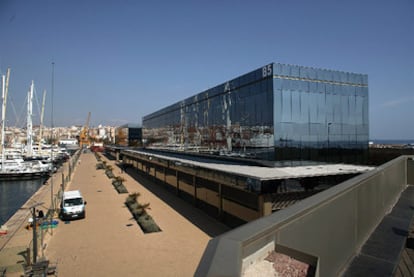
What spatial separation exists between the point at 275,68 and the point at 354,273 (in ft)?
51.7

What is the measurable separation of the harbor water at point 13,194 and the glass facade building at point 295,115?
79.1ft

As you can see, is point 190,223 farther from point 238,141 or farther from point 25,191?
point 25,191

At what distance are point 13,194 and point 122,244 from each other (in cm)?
3618

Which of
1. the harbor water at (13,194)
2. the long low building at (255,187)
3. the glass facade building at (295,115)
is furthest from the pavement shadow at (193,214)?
the harbor water at (13,194)

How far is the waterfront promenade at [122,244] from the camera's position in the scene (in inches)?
483

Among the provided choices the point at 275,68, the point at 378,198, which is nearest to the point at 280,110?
the point at 275,68

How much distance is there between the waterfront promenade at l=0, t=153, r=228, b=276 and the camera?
12.3m

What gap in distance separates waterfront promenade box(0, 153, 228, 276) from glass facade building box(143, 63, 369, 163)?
6.38 metres

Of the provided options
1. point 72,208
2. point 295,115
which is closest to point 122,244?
point 72,208

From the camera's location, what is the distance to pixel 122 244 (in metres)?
15.0

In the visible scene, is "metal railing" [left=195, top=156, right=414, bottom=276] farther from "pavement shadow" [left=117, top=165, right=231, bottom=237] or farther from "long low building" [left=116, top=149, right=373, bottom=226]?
"pavement shadow" [left=117, top=165, right=231, bottom=237]

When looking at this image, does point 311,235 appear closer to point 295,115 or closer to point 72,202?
point 295,115

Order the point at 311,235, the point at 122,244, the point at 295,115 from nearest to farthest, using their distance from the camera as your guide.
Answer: the point at 311,235 → the point at 122,244 → the point at 295,115

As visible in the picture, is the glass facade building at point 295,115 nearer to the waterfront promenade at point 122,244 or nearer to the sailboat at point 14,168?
the waterfront promenade at point 122,244
